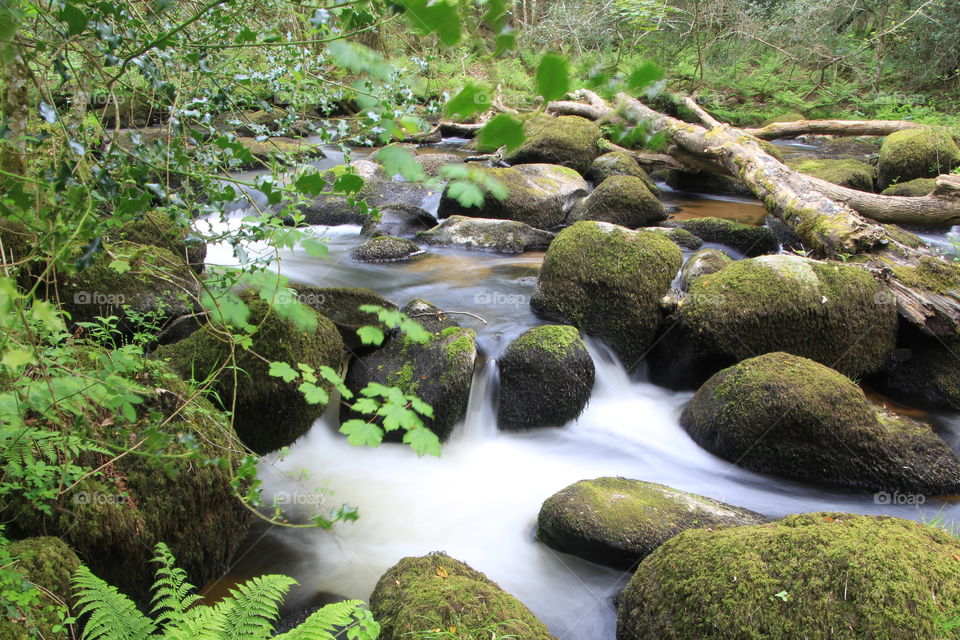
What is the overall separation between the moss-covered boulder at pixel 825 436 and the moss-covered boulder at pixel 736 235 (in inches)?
164

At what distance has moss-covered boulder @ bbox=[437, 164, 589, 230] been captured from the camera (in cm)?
954

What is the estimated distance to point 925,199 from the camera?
305 inches

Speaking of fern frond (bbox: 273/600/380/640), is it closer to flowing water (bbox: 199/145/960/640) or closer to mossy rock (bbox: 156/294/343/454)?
flowing water (bbox: 199/145/960/640)

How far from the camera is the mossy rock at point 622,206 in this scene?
30.8 feet

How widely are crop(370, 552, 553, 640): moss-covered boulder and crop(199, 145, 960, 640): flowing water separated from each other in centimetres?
78

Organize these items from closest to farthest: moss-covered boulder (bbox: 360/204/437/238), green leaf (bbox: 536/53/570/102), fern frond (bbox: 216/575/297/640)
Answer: green leaf (bbox: 536/53/570/102) < fern frond (bbox: 216/575/297/640) < moss-covered boulder (bbox: 360/204/437/238)

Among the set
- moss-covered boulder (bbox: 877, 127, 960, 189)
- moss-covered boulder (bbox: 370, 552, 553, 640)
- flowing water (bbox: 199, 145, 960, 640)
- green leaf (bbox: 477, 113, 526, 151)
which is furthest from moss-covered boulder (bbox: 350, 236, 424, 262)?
A: moss-covered boulder (bbox: 877, 127, 960, 189)

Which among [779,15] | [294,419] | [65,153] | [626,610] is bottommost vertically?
[626,610]

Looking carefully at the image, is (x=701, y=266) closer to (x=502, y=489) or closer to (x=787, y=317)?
(x=787, y=317)

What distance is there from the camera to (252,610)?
2.37 m

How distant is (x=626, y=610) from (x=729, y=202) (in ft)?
32.7

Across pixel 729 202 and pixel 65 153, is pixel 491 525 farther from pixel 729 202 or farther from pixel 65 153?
pixel 729 202

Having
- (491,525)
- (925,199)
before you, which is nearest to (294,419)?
(491,525)

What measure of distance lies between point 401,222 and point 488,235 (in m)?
1.42
